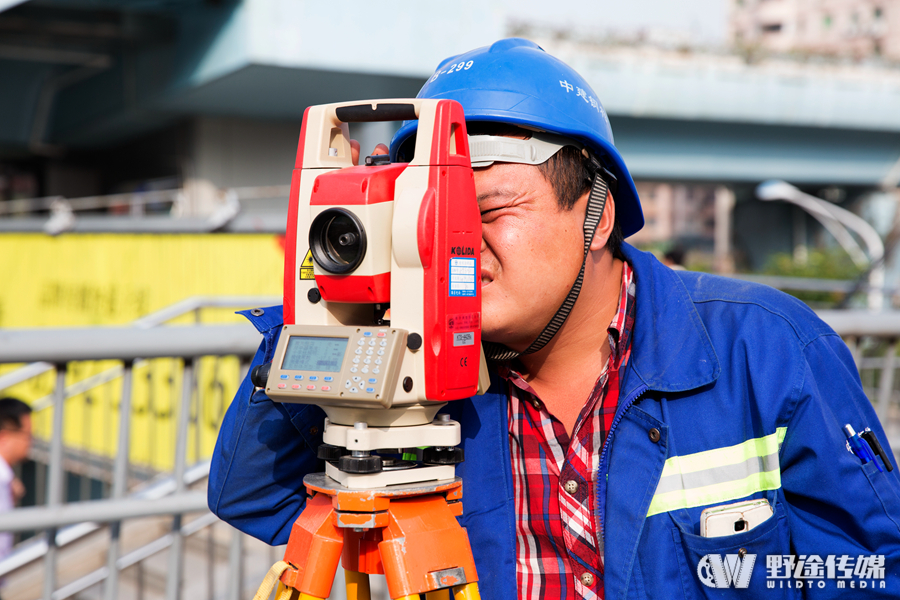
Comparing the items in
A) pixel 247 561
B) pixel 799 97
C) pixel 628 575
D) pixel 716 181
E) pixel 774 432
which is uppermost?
pixel 799 97

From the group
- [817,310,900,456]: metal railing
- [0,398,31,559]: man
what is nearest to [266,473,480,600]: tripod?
[817,310,900,456]: metal railing

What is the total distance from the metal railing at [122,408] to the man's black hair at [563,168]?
4.54 ft

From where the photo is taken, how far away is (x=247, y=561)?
182 inches

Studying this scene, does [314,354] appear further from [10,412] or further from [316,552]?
[10,412]

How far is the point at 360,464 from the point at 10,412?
395cm

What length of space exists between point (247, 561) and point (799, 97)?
16657 mm

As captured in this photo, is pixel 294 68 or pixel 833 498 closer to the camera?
pixel 833 498

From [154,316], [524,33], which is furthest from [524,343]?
[524,33]

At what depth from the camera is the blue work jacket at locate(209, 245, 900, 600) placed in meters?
1.65

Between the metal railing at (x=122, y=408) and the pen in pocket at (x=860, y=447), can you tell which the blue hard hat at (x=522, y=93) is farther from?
the metal railing at (x=122, y=408)

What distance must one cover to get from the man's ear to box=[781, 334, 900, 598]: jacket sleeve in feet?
1.73

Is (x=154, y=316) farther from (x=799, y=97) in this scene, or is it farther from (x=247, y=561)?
(x=799, y=97)

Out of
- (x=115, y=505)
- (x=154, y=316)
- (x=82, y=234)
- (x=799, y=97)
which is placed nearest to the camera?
(x=115, y=505)

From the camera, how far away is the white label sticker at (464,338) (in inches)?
58.7
